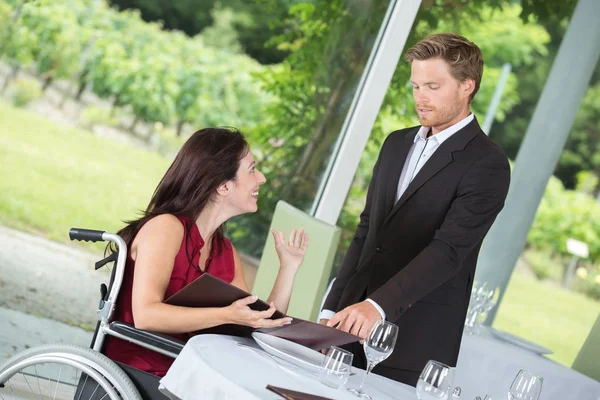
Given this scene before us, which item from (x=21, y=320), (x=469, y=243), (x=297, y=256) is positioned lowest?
(x=21, y=320)

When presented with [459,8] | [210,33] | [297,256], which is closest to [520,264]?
[459,8]

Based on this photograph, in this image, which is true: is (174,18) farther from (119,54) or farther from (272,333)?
(272,333)

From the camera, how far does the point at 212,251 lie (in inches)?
92.2

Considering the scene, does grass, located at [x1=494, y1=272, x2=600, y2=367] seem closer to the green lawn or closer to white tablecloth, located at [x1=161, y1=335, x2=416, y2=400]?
the green lawn

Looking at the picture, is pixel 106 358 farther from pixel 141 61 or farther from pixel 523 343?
pixel 141 61

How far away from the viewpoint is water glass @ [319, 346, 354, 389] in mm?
1747

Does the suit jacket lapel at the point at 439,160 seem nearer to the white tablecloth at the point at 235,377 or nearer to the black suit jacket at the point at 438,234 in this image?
the black suit jacket at the point at 438,234

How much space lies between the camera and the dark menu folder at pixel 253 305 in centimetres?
179

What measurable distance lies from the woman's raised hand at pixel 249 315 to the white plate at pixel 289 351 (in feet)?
0.20

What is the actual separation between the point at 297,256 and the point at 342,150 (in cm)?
230

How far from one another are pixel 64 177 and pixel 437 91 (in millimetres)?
2960

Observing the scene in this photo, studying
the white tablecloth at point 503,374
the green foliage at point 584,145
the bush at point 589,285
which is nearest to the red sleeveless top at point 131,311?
the white tablecloth at point 503,374

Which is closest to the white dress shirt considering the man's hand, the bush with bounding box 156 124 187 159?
the man's hand

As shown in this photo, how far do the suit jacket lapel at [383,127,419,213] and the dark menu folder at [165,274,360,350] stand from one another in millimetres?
622
